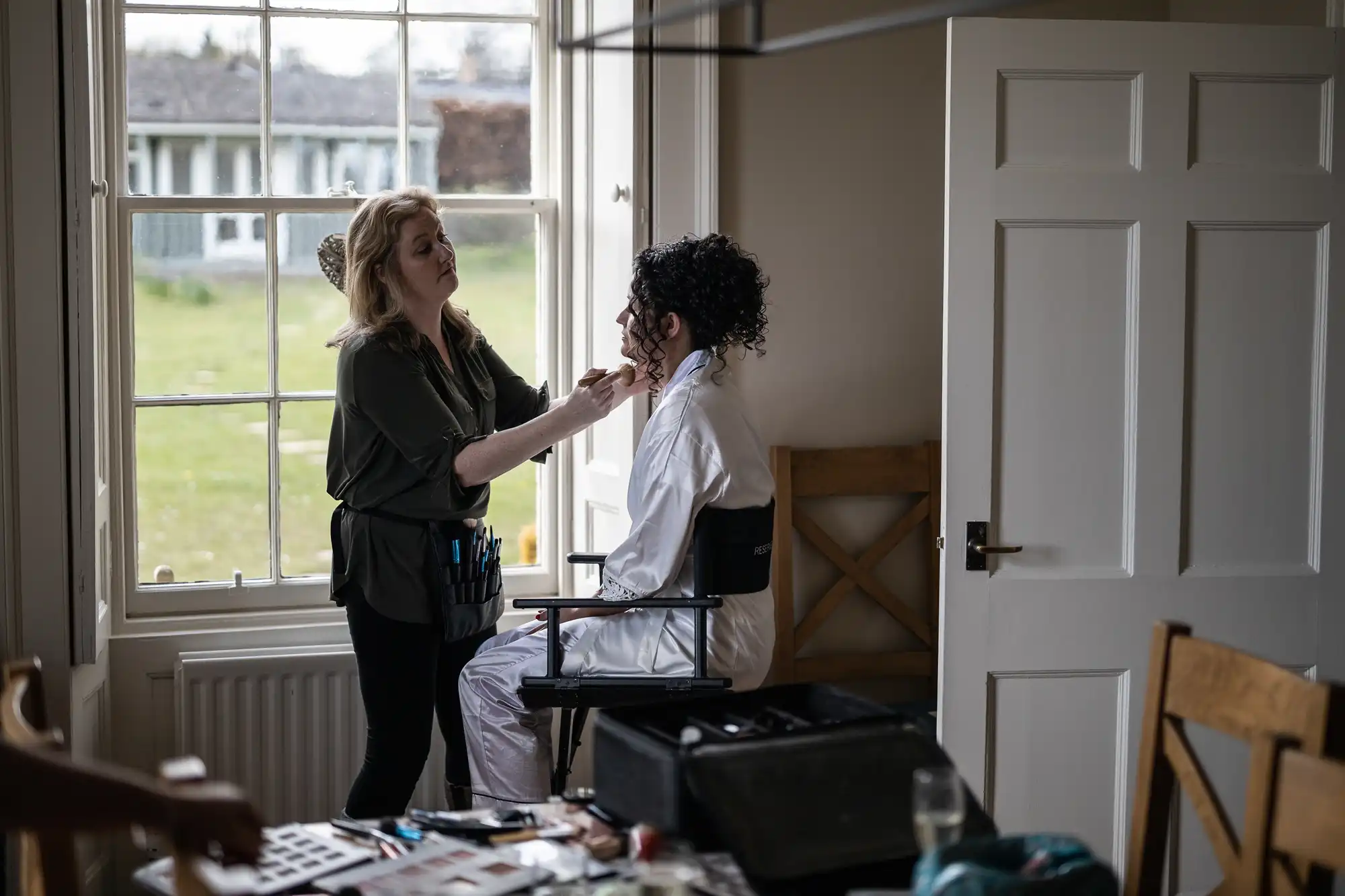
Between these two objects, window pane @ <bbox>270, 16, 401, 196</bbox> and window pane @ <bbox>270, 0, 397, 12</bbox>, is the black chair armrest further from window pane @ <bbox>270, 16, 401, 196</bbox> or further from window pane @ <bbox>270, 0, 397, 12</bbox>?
window pane @ <bbox>270, 0, 397, 12</bbox>

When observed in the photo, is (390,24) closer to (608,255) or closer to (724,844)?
(608,255)

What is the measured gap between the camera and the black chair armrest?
2.66 meters

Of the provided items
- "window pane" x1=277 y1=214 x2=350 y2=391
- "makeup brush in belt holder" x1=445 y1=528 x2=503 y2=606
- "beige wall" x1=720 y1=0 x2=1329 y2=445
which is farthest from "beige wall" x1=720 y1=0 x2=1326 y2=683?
"window pane" x1=277 y1=214 x2=350 y2=391

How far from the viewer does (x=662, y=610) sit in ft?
9.39

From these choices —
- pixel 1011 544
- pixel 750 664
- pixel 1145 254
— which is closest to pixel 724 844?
pixel 750 664

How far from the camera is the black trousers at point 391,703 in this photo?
303cm

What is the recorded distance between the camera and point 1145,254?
2.88 metres

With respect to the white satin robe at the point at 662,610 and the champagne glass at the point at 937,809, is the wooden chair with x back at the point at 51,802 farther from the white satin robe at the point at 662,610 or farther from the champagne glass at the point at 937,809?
the white satin robe at the point at 662,610

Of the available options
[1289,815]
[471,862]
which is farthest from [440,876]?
[1289,815]

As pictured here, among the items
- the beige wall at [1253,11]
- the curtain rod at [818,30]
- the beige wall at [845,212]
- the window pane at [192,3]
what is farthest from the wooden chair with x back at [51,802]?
the beige wall at [1253,11]

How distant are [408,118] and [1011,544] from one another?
6.46 ft

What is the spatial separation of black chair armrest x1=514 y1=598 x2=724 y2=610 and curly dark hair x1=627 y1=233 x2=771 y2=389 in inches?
20.6

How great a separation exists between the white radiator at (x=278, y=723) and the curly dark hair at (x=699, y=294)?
1254 millimetres

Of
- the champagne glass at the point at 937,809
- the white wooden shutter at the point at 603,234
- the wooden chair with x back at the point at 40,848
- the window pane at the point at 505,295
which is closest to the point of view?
the champagne glass at the point at 937,809
